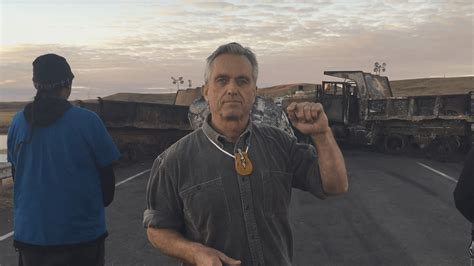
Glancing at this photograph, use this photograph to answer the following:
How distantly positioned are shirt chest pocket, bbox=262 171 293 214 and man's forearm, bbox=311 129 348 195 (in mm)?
182

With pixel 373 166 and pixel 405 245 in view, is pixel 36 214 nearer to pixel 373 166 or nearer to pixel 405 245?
pixel 405 245

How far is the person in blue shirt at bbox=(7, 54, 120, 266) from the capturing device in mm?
2799

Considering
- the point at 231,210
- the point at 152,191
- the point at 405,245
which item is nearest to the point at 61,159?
the point at 152,191

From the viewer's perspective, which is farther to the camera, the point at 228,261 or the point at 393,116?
the point at 393,116

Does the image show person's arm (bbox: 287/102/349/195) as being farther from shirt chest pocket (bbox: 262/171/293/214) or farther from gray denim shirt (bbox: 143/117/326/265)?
shirt chest pocket (bbox: 262/171/293/214)

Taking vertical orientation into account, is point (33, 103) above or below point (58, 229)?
above

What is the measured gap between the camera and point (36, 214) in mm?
2795

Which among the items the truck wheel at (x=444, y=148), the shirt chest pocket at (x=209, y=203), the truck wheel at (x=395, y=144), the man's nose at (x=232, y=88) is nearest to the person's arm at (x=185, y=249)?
the shirt chest pocket at (x=209, y=203)

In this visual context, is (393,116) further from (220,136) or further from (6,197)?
(220,136)

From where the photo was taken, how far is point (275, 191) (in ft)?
6.74

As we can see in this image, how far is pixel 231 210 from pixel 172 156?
14.5 inches

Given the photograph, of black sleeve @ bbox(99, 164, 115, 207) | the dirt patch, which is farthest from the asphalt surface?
black sleeve @ bbox(99, 164, 115, 207)

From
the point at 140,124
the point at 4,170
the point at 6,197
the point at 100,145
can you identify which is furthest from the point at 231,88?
the point at 140,124

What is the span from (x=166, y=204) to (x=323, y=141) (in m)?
0.75
